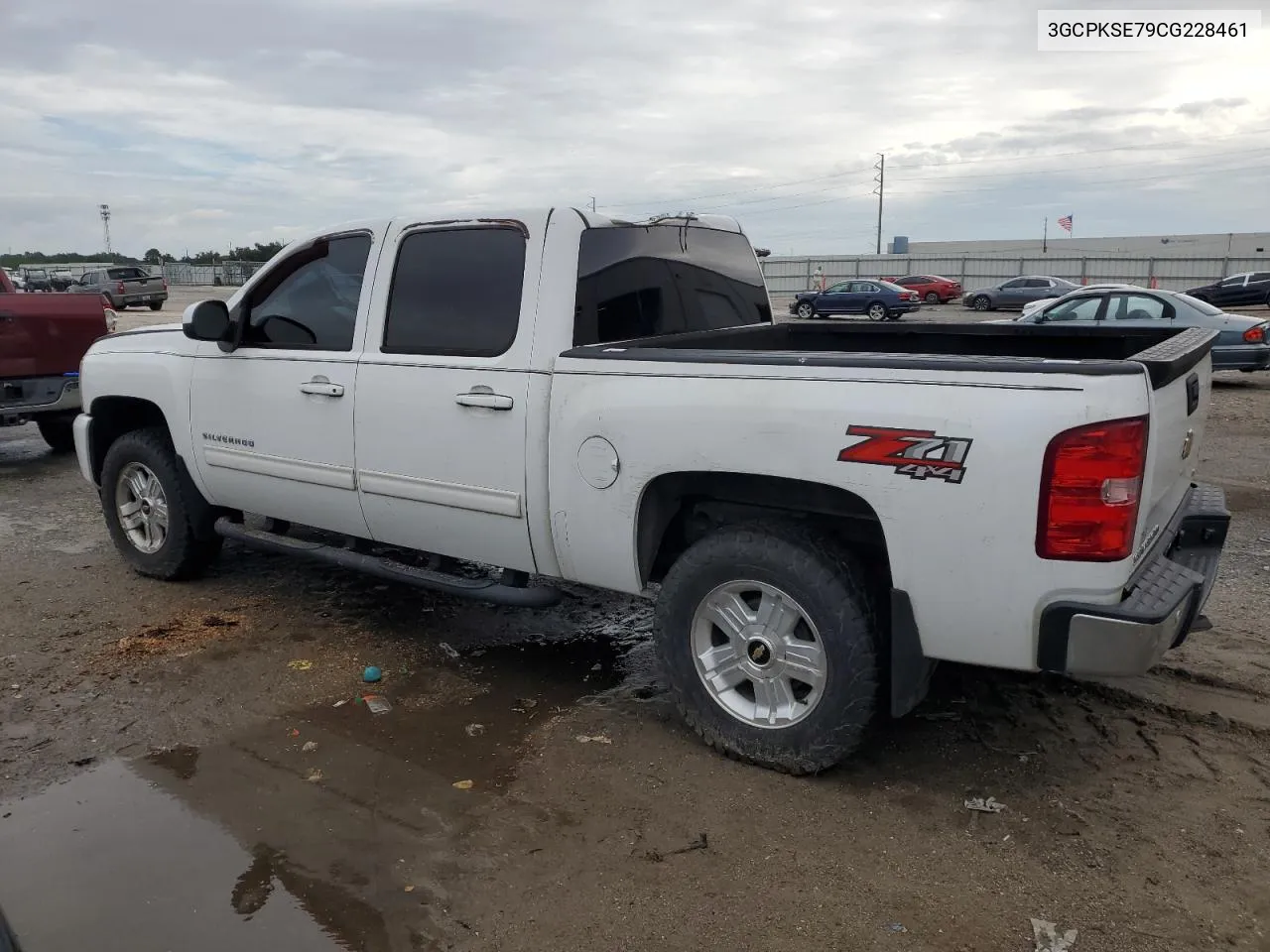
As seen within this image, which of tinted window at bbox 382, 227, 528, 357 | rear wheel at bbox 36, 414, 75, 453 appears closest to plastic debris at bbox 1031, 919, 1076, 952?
tinted window at bbox 382, 227, 528, 357

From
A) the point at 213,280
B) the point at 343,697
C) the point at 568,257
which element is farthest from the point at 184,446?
the point at 213,280

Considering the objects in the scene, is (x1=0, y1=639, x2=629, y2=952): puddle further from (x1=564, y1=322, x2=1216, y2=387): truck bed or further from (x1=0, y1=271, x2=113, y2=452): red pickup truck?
(x1=0, y1=271, x2=113, y2=452): red pickup truck

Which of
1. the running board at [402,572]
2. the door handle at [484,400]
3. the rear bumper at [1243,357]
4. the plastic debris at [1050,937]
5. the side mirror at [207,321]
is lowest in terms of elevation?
the plastic debris at [1050,937]

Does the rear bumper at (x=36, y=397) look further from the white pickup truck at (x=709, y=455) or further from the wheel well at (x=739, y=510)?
the wheel well at (x=739, y=510)

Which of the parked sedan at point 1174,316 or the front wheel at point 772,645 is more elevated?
the parked sedan at point 1174,316

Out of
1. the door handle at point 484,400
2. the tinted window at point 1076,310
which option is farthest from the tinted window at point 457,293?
the tinted window at point 1076,310

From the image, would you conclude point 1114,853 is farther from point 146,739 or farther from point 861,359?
point 146,739

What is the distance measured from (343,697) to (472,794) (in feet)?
3.57

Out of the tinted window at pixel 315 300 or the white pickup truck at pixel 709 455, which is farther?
the tinted window at pixel 315 300

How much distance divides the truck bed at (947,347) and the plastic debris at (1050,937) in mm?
1541

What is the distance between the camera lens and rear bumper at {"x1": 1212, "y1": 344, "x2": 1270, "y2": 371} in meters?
13.7

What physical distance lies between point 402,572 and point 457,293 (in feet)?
4.22

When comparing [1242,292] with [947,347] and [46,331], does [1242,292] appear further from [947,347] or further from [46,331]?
[46,331]

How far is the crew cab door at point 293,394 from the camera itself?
4.63 m
